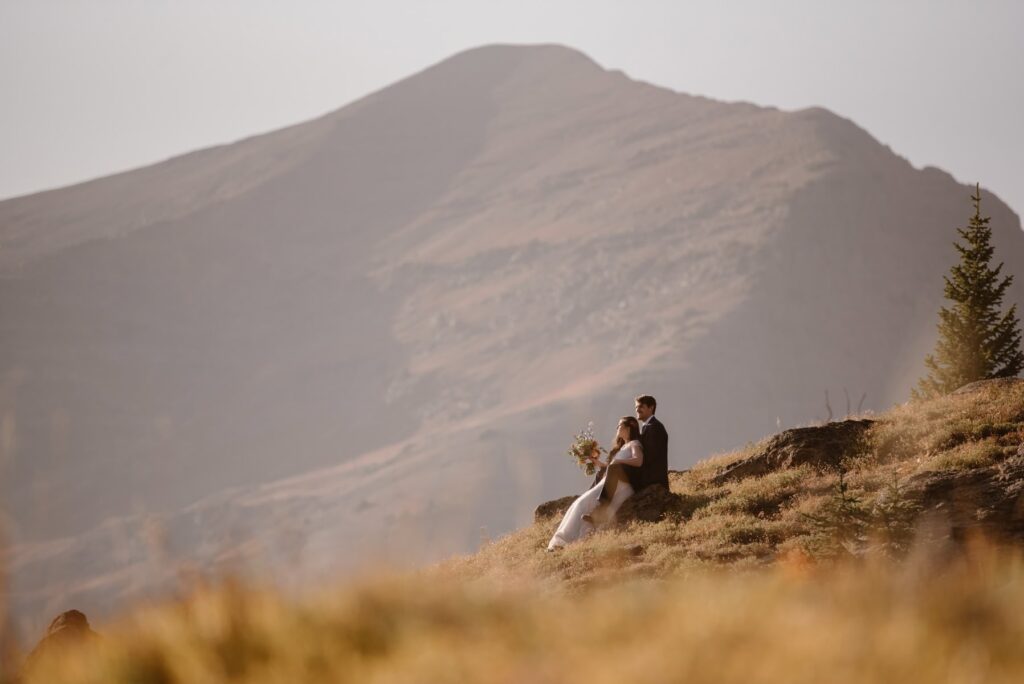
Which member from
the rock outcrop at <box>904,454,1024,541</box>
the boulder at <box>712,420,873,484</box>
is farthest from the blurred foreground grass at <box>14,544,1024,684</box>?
the boulder at <box>712,420,873,484</box>

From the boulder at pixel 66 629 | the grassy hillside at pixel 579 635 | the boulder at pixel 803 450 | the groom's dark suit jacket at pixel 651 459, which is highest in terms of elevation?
the grassy hillside at pixel 579 635

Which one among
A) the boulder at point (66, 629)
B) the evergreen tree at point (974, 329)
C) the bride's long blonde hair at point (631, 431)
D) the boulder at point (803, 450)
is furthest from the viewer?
the evergreen tree at point (974, 329)

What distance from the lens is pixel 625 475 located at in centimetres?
1623

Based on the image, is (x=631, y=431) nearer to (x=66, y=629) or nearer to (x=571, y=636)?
(x=66, y=629)

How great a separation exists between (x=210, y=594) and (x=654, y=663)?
94.8 inches

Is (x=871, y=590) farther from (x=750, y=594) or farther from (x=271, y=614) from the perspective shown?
(x=271, y=614)

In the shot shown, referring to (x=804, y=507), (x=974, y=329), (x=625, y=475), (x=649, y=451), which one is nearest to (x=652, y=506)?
(x=625, y=475)

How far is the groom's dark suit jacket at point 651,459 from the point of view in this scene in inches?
633

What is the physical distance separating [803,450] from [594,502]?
3.64 metres

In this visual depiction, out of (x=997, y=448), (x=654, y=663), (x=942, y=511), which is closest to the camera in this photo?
(x=654, y=663)

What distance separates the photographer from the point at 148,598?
226 inches

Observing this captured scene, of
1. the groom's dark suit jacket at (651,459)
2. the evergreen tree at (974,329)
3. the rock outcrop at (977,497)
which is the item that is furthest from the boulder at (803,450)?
the evergreen tree at (974,329)

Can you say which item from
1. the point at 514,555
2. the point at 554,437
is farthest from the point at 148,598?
the point at 554,437

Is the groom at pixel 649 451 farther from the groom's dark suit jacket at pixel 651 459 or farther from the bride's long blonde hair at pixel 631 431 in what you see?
the bride's long blonde hair at pixel 631 431
